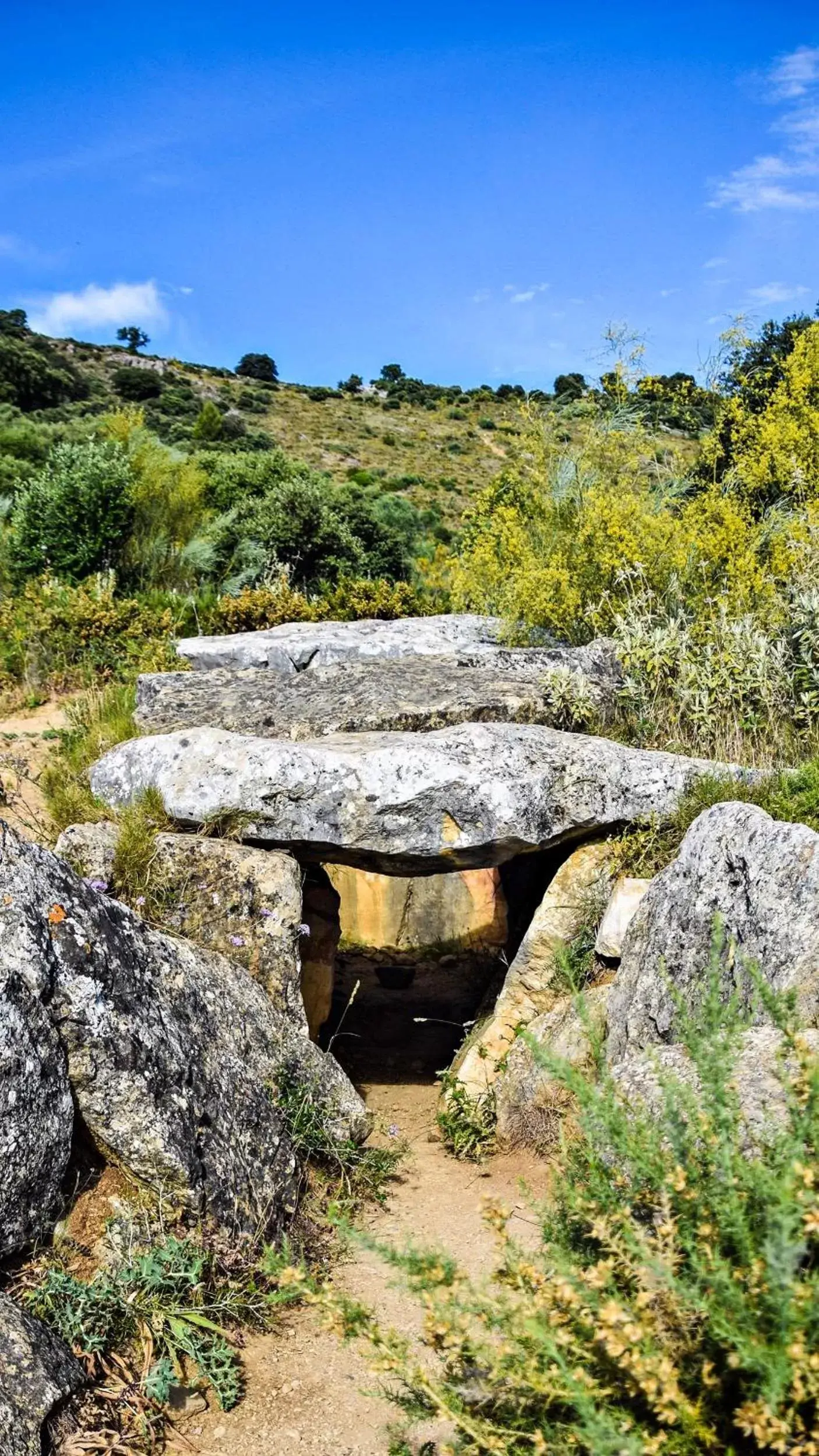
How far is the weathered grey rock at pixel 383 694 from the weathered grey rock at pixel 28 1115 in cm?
312

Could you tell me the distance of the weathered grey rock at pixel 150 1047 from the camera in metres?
4.36

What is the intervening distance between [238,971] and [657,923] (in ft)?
6.89

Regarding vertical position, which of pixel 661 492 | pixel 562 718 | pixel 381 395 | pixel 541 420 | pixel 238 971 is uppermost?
pixel 381 395

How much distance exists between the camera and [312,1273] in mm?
4672

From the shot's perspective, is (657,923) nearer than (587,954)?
Yes

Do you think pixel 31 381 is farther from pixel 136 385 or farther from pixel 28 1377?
pixel 28 1377

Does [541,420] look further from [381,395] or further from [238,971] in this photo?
[381,395]

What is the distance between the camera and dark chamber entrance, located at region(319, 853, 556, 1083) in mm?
7852

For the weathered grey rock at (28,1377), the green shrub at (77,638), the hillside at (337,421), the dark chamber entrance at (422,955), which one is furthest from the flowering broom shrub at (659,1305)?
the hillside at (337,421)

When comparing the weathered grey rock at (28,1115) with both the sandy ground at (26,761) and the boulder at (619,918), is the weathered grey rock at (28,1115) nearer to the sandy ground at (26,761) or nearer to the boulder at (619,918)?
the sandy ground at (26,761)

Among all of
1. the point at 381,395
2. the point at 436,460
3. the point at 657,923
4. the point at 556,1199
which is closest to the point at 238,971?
the point at 657,923

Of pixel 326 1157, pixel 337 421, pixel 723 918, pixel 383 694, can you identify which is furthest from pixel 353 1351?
pixel 337 421

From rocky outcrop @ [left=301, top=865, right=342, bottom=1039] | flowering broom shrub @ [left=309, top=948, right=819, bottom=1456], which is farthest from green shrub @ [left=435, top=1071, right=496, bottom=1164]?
flowering broom shrub @ [left=309, top=948, right=819, bottom=1456]

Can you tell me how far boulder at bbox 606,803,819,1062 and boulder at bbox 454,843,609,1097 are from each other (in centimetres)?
64
